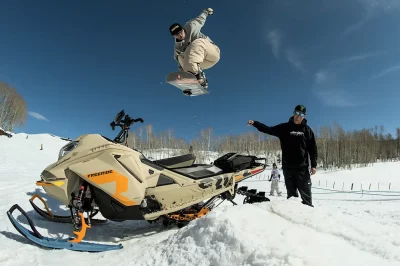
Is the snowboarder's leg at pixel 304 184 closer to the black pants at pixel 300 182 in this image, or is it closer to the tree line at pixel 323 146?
the black pants at pixel 300 182

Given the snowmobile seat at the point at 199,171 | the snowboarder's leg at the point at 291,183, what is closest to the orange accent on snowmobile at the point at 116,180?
the snowmobile seat at the point at 199,171

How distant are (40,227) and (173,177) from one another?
1.79 meters

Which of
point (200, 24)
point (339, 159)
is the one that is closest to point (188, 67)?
point (200, 24)

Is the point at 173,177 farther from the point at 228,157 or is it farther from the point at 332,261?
the point at 332,261

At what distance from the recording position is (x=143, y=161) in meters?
3.33

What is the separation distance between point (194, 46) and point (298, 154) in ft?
7.39

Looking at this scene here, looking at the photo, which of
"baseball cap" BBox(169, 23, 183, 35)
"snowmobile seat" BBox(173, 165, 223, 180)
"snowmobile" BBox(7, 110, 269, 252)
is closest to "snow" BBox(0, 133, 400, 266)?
"snowmobile" BBox(7, 110, 269, 252)

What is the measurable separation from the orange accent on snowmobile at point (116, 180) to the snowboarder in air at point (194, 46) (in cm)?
156

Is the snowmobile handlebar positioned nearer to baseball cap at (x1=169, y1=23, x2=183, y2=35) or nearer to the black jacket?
baseball cap at (x1=169, y1=23, x2=183, y2=35)

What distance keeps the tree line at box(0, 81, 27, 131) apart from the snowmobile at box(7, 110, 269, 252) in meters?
56.1

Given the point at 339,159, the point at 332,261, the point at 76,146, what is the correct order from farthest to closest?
1. the point at 339,159
2. the point at 76,146
3. the point at 332,261

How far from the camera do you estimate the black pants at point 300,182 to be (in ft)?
13.1

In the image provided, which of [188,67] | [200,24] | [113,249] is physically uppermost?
[200,24]

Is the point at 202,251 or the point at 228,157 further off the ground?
the point at 228,157
